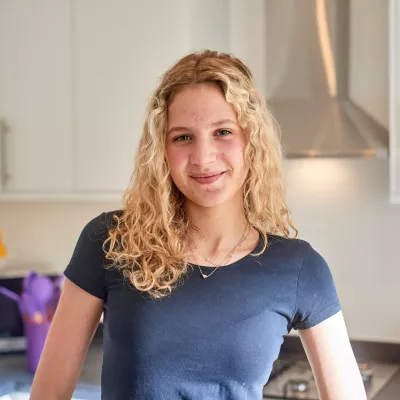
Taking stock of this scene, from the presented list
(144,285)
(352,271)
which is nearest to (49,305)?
(352,271)

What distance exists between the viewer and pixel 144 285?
1229 millimetres

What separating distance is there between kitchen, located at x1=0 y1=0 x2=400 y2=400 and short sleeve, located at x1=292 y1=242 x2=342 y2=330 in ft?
2.90

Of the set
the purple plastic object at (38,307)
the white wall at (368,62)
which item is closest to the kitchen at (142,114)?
the white wall at (368,62)

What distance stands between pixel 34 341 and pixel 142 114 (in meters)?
0.84

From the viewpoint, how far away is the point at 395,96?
199 cm

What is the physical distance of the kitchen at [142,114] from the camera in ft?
7.41

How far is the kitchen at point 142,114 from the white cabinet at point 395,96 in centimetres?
16

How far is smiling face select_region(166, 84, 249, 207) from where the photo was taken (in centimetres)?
122

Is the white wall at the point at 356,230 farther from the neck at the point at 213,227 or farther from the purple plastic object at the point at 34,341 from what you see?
the neck at the point at 213,227

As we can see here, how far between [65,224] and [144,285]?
1770mm

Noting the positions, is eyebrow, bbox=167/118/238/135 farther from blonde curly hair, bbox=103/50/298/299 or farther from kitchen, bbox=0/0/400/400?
kitchen, bbox=0/0/400/400

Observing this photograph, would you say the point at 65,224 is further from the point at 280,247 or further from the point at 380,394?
the point at 280,247

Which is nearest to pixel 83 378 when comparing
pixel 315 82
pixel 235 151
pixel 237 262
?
pixel 315 82

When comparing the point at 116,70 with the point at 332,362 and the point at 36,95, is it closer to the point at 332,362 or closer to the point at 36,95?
the point at 36,95
